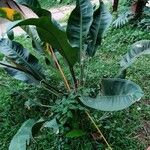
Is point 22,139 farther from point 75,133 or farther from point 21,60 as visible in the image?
point 21,60

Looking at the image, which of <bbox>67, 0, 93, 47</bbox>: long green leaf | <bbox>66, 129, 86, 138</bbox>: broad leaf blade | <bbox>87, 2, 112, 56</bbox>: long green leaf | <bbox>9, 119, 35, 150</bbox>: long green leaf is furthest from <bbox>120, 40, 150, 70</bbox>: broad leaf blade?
<bbox>9, 119, 35, 150</bbox>: long green leaf

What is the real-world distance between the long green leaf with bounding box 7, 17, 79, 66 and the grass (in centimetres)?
54

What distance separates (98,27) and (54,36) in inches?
24.3

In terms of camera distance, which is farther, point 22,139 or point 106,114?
point 106,114

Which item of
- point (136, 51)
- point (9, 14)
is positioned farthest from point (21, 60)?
point (136, 51)

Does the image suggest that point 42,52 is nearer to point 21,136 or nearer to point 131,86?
point 21,136

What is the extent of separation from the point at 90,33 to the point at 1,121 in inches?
43.4

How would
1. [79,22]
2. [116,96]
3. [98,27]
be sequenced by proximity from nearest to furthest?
[116,96] < [79,22] < [98,27]

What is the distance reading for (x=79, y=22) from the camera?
283cm

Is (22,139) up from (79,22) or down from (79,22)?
down

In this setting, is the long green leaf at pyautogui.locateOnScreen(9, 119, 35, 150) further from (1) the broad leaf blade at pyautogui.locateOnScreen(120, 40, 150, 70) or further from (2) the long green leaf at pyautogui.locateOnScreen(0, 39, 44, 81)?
(1) the broad leaf blade at pyautogui.locateOnScreen(120, 40, 150, 70)

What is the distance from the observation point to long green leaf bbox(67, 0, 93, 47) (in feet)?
9.23

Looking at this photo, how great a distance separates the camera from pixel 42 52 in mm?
3254

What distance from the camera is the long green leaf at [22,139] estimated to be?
97.4 inches
